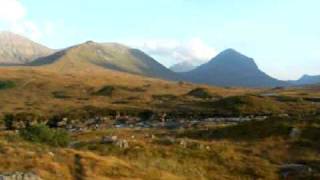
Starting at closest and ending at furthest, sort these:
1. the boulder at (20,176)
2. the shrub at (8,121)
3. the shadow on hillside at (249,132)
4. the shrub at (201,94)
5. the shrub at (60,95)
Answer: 1. the boulder at (20,176)
2. the shadow on hillside at (249,132)
3. the shrub at (8,121)
4. the shrub at (201,94)
5. the shrub at (60,95)

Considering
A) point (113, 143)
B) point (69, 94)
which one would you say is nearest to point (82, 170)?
point (113, 143)

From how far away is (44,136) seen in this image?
178ft

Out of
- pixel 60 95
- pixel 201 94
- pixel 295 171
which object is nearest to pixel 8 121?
pixel 201 94

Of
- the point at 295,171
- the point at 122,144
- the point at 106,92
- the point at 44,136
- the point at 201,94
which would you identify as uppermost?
the point at 106,92

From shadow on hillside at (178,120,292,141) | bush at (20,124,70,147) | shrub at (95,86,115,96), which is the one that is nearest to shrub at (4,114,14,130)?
shadow on hillside at (178,120,292,141)

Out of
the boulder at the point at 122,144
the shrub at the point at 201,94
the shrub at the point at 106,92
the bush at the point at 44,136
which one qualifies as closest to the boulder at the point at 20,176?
the boulder at the point at 122,144

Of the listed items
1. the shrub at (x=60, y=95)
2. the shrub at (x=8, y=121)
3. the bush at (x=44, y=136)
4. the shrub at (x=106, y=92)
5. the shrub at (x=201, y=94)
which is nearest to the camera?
the bush at (x=44, y=136)

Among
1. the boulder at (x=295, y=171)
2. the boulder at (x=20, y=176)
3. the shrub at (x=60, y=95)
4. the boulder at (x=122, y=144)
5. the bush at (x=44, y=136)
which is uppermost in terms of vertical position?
the shrub at (x=60, y=95)

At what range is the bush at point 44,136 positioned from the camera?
5428 cm

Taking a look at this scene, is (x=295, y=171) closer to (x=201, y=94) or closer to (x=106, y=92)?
(x=201, y=94)

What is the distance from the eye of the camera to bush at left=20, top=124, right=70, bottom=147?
54.3 meters

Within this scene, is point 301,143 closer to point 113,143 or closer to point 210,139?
point 210,139

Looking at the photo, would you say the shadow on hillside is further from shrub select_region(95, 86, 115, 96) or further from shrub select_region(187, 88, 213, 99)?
shrub select_region(95, 86, 115, 96)

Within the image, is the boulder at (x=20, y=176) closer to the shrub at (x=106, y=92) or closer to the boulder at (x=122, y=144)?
the boulder at (x=122, y=144)
